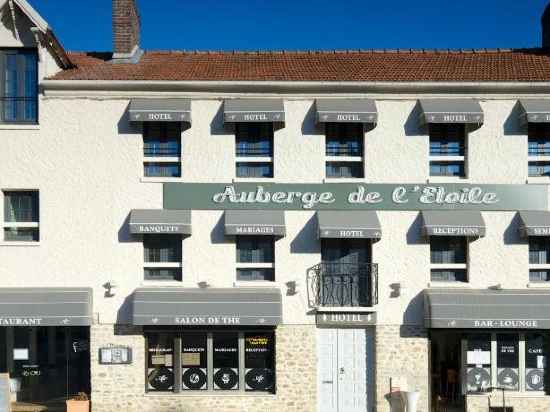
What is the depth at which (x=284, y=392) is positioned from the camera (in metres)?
14.9

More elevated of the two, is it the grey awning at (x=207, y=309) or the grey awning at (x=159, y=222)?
the grey awning at (x=159, y=222)

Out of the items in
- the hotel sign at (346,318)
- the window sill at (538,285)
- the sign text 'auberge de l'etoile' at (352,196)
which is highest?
the sign text 'auberge de l'etoile' at (352,196)

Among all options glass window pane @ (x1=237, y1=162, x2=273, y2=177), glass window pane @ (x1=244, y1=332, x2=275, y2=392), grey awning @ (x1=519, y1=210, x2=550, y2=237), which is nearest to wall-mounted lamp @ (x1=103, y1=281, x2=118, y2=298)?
glass window pane @ (x1=244, y1=332, x2=275, y2=392)

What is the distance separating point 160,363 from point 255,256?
3832 mm

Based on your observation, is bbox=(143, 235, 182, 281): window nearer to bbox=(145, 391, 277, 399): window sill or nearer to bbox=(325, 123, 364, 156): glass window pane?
bbox=(145, 391, 277, 399): window sill

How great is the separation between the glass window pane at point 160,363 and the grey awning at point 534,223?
976 cm

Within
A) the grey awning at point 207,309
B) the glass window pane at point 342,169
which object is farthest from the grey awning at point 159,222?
the glass window pane at point 342,169

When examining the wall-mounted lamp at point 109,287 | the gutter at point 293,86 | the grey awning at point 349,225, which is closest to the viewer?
the grey awning at point 349,225

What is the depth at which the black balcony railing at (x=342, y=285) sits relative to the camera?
14.9 m

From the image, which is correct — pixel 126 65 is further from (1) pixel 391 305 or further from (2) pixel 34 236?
(1) pixel 391 305

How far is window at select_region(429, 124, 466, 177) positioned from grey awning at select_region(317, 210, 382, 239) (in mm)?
2322

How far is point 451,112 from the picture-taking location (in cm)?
1455

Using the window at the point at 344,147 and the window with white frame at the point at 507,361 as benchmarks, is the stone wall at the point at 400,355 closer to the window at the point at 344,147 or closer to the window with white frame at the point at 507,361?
the window with white frame at the point at 507,361

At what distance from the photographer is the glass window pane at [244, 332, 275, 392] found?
15055 mm
